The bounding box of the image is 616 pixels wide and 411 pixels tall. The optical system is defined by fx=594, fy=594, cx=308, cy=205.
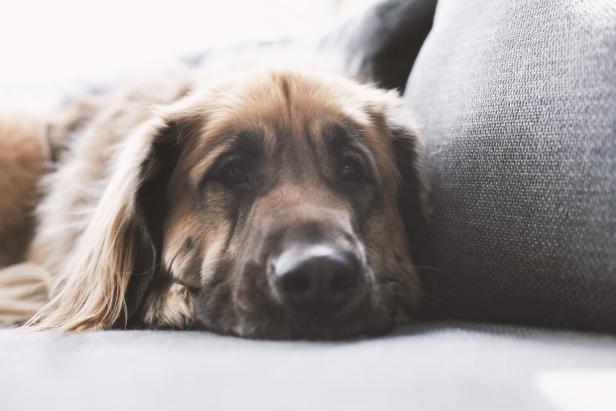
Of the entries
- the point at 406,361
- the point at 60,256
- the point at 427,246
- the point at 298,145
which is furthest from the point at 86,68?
the point at 406,361

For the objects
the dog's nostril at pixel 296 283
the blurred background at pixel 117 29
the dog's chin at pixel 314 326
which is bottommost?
the blurred background at pixel 117 29

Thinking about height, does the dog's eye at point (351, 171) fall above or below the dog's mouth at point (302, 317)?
above

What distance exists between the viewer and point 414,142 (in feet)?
5.43

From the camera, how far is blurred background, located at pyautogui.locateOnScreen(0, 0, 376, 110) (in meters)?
3.51

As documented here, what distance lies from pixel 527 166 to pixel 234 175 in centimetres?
68

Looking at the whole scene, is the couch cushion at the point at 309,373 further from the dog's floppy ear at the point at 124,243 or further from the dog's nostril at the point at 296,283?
the dog's floppy ear at the point at 124,243

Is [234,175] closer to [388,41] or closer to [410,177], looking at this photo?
[410,177]

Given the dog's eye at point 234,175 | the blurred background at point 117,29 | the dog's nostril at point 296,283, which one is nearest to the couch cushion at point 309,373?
the dog's nostril at point 296,283

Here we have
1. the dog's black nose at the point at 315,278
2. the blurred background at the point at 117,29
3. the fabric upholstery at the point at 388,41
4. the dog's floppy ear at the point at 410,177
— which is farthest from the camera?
the blurred background at the point at 117,29

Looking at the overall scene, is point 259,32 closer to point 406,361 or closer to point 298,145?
point 298,145

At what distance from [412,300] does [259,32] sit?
2.83m

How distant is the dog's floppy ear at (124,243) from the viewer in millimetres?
1411

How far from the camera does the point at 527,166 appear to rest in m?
1.12

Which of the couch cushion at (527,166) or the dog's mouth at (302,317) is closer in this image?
the couch cushion at (527,166)
